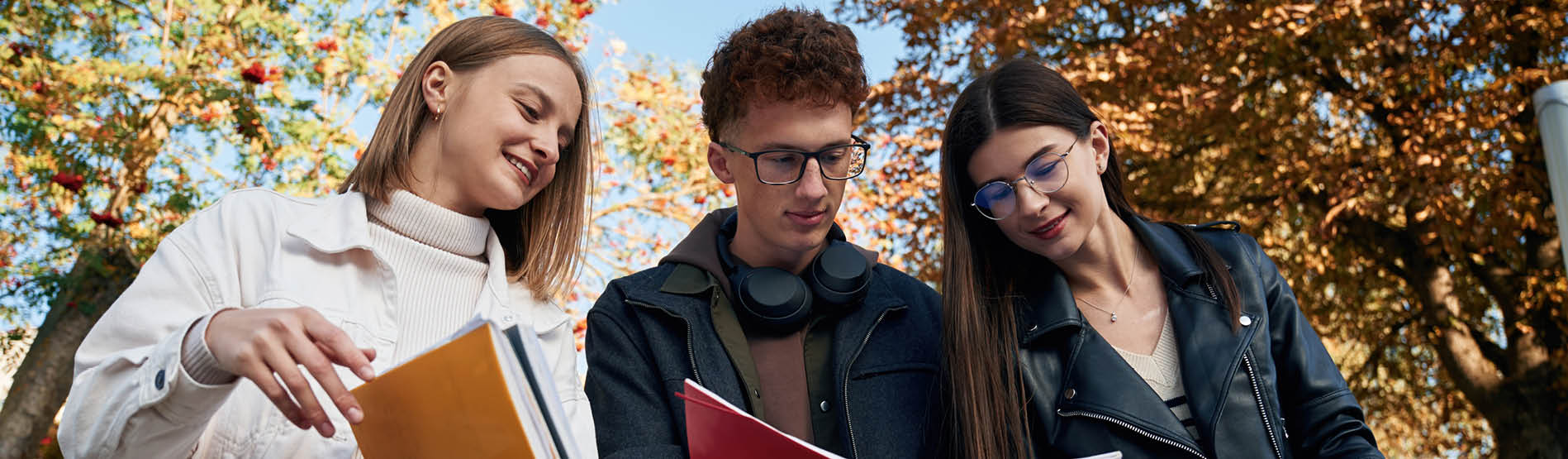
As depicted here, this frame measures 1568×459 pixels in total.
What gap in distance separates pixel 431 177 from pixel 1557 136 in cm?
353

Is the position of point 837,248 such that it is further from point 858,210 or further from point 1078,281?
point 858,210

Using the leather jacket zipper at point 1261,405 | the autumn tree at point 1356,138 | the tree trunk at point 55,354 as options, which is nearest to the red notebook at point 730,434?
the leather jacket zipper at point 1261,405

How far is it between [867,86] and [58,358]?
601 cm

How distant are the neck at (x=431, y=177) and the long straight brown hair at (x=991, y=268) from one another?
1217 millimetres

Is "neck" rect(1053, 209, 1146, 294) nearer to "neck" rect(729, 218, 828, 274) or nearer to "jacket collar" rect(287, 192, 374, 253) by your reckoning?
"neck" rect(729, 218, 828, 274)

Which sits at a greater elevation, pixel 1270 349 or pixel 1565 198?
pixel 1565 198

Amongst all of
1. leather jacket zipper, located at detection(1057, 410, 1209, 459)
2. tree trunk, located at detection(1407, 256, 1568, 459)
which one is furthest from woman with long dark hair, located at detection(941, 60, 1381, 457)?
tree trunk, located at detection(1407, 256, 1568, 459)

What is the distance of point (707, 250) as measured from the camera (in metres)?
2.72

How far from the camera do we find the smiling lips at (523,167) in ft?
7.29

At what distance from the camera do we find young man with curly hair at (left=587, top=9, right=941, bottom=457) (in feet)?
7.89

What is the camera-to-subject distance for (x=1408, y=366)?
9.21 metres

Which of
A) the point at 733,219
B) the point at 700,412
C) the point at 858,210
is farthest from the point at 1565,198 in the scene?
the point at 858,210

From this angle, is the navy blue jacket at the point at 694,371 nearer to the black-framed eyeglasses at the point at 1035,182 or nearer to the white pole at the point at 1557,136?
the black-framed eyeglasses at the point at 1035,182

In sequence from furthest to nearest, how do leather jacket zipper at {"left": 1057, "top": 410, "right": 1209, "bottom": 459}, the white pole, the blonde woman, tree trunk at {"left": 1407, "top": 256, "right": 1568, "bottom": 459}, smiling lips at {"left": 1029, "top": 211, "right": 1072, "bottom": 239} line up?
tree trunk at {"left": 1407, "top": 256, "right": 1568, "bottom": 459} → the white pole → smiling lips at {"left": 1029, "top": 211, "right": 1072, "bottom": 239} → leather jacket zipper at {"left": 1057, "top": 410, "right": 1209, "bottom": 459} → the blonde woman
